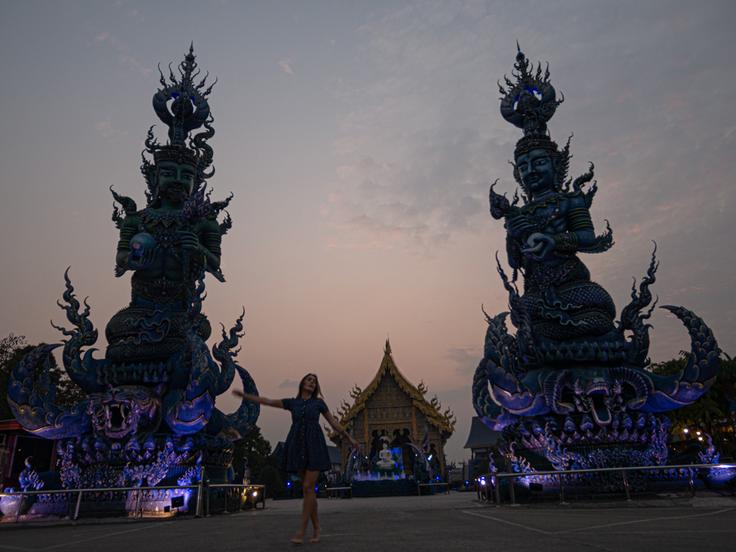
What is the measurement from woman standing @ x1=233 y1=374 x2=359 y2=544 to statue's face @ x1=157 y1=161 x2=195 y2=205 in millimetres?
9744

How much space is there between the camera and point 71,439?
1145 centimetres

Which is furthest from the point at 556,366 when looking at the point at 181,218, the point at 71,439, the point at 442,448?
the point at 442,448

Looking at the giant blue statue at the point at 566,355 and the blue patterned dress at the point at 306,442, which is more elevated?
the giant blue statue at the point at 566,355

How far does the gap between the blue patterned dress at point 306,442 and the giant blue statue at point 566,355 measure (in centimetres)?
675

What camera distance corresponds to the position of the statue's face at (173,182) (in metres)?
13.2

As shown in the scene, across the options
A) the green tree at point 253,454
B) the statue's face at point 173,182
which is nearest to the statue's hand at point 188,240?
the statue's face at point 173,182

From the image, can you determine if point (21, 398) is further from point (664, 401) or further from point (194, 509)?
point (664, 401)

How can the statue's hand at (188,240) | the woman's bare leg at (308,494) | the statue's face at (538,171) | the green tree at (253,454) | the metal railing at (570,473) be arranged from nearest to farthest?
the woman's bare leg at (308,494)
the metal railing at (570,473)
the statue's hand at (188,240)
the statue's face at (538,171)
the green tree at (253,454)

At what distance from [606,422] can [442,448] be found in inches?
774

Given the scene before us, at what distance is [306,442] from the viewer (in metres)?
4.50

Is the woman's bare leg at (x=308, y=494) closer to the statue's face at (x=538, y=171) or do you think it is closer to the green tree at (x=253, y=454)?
the statue's face at (x=538, y=171)

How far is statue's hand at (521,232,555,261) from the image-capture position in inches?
Answer: 476

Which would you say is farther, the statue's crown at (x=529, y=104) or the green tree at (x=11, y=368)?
the green tree at (x=11, y=368)

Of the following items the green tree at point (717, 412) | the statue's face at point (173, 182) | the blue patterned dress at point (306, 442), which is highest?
the statue's face at point (173, 182)
